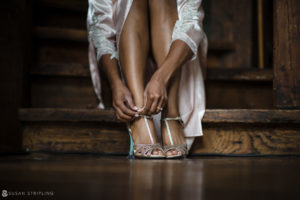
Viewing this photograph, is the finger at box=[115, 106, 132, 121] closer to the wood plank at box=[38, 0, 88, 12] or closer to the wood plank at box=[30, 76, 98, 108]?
the wood plank at box=[30, 76, 98, 108]

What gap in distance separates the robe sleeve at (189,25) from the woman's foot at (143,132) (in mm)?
253

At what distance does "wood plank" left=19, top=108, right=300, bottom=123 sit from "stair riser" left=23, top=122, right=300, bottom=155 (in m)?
0.04

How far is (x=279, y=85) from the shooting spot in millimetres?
985

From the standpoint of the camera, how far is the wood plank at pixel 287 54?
0.97 metres

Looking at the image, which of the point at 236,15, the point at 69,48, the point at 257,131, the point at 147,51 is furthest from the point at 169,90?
the point at 236,15

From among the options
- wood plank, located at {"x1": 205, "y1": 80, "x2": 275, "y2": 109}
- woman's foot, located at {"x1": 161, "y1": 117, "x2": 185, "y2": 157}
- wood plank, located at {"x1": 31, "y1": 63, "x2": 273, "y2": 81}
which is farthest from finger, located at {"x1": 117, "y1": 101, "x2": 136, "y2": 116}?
wood plank, located at {"x1": 205, "y1": 80, "x2": 275, "y2": 109}

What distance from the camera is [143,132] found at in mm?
839

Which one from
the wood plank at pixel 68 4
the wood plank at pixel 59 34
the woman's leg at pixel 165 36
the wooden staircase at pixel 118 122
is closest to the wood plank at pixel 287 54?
the wooden staircase at pixel 118 122

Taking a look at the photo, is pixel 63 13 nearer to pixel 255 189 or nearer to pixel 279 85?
pixel 279 85

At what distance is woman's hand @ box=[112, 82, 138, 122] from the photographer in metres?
0.85

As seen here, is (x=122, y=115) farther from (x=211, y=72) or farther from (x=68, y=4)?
(x=68, y=4)

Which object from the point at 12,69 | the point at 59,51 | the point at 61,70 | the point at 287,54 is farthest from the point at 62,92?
the point at 287,54

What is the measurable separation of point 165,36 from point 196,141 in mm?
359

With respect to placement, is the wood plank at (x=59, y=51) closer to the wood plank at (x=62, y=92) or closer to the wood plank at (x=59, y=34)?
the wood plank at (x=59, y=34)
